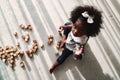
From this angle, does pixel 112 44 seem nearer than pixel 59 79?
No

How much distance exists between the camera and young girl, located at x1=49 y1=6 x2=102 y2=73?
58.7 inches

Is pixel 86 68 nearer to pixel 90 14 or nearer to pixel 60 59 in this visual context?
pixel 60 59

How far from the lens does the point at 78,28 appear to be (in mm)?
1519

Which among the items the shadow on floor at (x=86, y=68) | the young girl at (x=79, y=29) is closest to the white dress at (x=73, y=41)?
the young girl at (x=79, y=29)

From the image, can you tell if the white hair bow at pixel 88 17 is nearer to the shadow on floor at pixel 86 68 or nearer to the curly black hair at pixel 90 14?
the curly black hair at pixel 90 14

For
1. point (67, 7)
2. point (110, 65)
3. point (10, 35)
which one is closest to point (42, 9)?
point (67, 7)

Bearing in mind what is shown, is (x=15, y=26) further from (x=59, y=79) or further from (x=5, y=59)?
(x=59, y=79)

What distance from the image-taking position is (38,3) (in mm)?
1946

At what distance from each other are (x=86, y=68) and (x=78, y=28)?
0.34 metres

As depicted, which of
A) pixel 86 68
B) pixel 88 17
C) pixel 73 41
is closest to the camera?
pixel 88 17

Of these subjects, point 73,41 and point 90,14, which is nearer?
point 90,14

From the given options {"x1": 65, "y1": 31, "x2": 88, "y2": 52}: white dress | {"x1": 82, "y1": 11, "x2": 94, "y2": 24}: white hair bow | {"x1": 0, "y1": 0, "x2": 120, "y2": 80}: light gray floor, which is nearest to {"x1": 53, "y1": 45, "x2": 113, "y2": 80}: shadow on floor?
{"x1": 0, "y1": 0, "x2": 120, "y2": 80}: light gray floor

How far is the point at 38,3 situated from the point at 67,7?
8.2 inches

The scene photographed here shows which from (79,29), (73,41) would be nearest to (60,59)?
(73,41)
